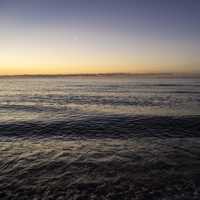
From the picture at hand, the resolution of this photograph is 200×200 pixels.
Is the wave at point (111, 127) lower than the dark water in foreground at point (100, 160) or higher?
lower

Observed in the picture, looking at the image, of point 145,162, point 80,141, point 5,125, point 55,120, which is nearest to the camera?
point 145,162

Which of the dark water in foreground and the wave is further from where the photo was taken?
the wave

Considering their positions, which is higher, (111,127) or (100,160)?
(100,160)

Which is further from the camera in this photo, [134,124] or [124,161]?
[134,124]

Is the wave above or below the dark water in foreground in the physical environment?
below

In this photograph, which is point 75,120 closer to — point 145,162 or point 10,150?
point 10,150

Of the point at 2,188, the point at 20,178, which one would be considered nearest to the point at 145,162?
the point at 20,178

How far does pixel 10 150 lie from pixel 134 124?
11.7m

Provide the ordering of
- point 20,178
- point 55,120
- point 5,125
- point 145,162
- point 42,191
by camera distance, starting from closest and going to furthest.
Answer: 1. point 42,191
2. point 20,178
3. point 145,162
4. point 5,125
5. point 55,120

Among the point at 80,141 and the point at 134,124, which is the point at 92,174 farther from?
the point at 134,124

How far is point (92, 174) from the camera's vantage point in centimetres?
974

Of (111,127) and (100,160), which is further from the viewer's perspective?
(111,127)

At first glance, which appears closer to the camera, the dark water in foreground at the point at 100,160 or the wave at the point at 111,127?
the dark water in foreground at the point at 100,160

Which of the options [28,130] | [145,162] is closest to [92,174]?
[145,162]
